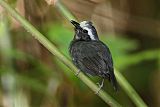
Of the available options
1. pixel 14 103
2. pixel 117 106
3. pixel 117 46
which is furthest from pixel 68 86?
pixel 117 106

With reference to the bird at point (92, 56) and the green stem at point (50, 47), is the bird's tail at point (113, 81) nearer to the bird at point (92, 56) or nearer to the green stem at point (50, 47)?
the bird at point (92, 56)

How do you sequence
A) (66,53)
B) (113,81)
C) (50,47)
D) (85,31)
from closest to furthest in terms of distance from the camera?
(50,47)
(113,81)
(85,31)
(66,53)

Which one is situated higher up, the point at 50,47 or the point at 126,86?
the point at 50,47

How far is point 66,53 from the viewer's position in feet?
8.43

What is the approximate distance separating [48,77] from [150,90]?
0.89m

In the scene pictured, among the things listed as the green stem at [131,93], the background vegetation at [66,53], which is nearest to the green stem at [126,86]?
the green stem at [131,93]

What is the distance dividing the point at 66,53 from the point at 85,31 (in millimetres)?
695

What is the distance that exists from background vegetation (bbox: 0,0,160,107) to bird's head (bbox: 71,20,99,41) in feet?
0.79

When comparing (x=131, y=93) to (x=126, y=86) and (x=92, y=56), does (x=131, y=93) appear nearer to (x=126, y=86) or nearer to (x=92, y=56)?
(x=126, y=86)

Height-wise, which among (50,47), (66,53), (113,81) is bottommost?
(66,53)

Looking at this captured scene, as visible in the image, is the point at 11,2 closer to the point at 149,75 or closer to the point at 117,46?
the point at 117,46

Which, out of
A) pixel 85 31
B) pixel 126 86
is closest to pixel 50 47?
pixel 126 86

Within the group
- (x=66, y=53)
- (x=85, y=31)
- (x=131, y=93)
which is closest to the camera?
(x=131, y=93)

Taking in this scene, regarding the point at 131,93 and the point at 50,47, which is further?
the point at 131,93
